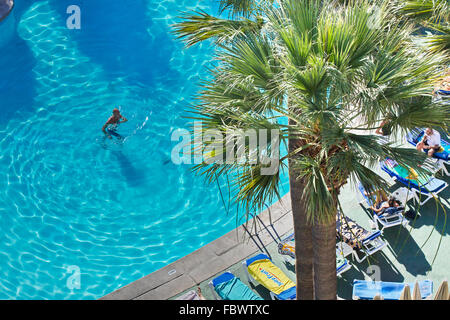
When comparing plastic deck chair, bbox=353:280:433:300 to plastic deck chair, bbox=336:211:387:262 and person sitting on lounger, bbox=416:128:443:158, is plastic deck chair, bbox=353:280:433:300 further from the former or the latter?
person sitting on lounger, bbox=416:128:443:158

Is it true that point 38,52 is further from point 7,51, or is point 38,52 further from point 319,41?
point 319,41

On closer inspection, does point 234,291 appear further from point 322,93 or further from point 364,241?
point 322,93

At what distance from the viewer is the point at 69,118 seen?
51.8 ft

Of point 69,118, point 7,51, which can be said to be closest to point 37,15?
point 7,51

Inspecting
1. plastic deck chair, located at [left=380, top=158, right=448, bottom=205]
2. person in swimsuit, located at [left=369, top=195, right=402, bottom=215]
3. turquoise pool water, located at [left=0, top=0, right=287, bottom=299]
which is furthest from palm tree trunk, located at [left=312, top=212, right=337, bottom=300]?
turquoise pool water, located at [left=0, top=0, right=287, bottom=299]

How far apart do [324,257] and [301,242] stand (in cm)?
77

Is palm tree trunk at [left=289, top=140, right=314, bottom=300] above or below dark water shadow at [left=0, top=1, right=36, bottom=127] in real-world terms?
below

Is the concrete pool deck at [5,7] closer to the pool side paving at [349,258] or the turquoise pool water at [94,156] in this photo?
the turquoise pool water at [94,156]

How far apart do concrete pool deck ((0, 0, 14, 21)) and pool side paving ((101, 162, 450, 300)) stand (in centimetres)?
1194

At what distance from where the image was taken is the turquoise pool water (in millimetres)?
12555

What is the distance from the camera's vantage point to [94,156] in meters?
14.7

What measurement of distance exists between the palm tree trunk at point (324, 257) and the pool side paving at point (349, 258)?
318cm
